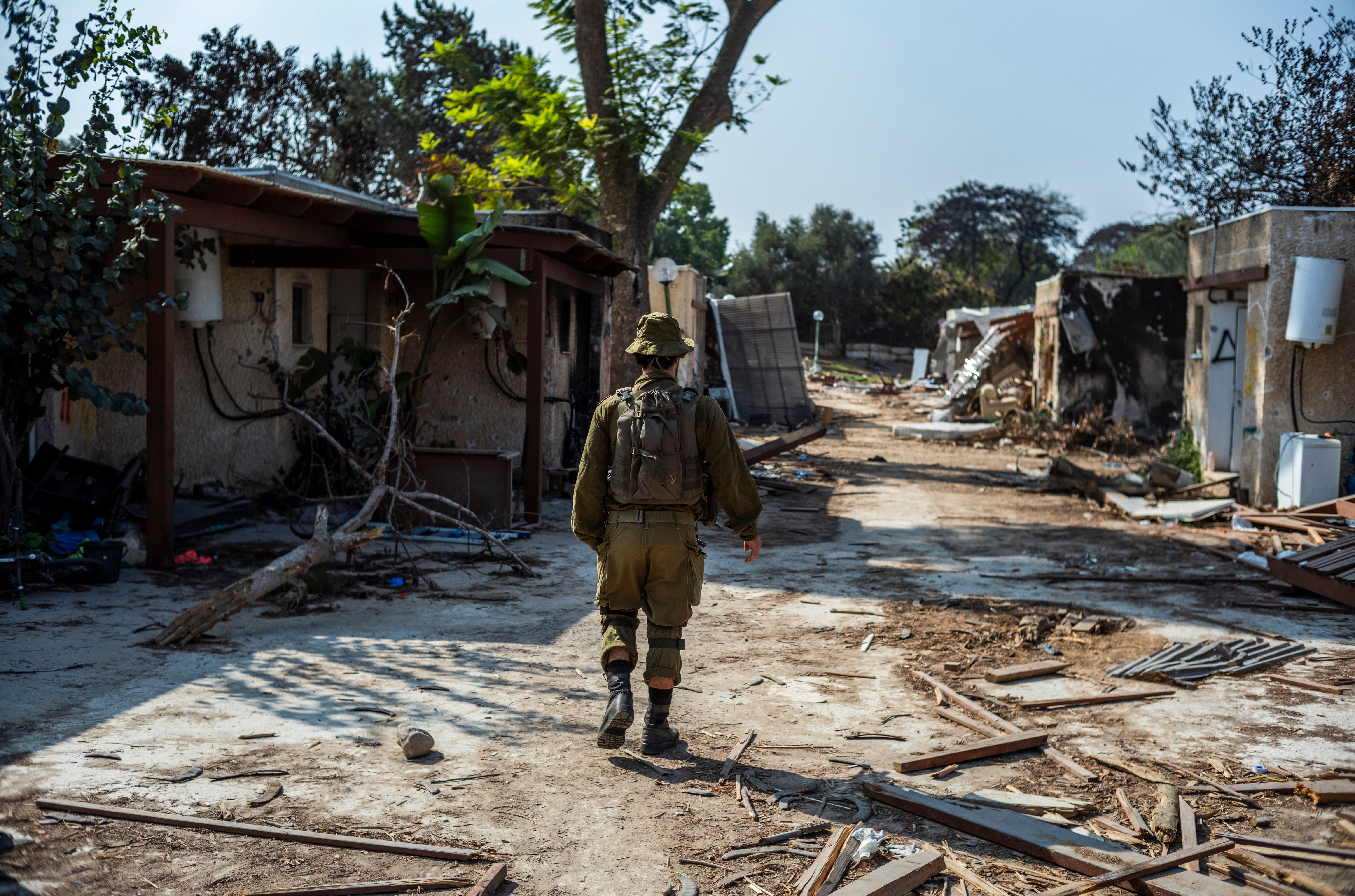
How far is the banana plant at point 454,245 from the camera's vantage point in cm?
951

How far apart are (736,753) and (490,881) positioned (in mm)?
1562

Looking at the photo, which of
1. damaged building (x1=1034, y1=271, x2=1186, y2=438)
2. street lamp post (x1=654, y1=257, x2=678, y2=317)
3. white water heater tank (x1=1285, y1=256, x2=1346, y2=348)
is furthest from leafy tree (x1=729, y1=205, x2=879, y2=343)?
white water heater tank (x1=1285, y1=256, x2=1346, y2=348)

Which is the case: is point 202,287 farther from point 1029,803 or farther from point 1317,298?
point 1317,298

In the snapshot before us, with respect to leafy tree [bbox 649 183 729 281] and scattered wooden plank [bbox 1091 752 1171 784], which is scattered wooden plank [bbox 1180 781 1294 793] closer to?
scattered wooden plank [bbox 1091 752 1171 784]

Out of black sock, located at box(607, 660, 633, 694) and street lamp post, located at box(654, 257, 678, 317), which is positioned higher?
street lamp post, located at box(654, 257, 678, 317)

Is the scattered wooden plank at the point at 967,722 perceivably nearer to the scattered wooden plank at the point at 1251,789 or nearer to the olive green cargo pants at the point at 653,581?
the scattered wooden plank at the point at 1251,789

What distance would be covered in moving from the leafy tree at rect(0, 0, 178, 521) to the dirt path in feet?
4.65

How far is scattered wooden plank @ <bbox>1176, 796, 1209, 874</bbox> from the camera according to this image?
3424 millimetres

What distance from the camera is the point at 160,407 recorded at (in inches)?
304

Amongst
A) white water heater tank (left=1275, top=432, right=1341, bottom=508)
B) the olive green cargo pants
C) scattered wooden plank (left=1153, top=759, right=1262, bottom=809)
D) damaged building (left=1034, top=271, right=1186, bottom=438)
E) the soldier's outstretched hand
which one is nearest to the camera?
scattered wooden plank (left=1153, top=759, right=1262, bottom=809)

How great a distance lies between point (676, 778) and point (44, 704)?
114 inches

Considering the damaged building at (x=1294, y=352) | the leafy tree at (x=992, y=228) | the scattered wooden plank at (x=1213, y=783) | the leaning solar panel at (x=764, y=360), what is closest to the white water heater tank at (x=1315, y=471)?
the damaged building at (x=1294, y=352)

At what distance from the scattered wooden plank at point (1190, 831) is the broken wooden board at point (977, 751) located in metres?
0.70

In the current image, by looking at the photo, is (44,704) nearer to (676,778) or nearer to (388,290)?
(676,778)
